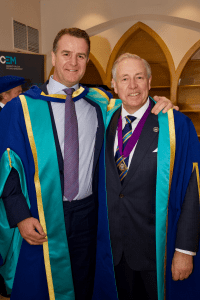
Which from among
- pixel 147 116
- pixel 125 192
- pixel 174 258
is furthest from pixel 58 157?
pixel 174 258

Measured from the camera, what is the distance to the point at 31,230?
4.45 feet

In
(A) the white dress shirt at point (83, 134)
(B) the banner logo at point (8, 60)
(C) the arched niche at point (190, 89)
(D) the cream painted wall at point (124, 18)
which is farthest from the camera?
(C) the arched niche at point (190, 89)

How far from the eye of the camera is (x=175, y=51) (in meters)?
4.96

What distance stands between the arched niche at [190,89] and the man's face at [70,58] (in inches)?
157

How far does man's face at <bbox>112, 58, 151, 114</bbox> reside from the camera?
56.7 inches

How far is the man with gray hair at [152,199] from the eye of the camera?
1.36 m

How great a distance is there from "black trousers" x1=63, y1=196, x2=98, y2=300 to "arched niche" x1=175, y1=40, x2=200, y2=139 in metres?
4.26

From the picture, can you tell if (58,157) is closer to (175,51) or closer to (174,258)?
(174,258)

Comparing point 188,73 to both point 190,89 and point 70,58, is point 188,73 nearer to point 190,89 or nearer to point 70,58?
point 190,89

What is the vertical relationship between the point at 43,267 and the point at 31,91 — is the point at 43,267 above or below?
below

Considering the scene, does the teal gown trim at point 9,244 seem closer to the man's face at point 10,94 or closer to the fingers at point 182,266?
the fingers at point 182,266

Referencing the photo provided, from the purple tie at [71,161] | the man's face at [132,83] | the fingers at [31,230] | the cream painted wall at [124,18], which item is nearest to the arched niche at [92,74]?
the cream painted wall at [124,18]

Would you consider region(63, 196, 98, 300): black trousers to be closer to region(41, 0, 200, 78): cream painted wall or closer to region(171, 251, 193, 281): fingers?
region(171, 251, 193, 281): fingers

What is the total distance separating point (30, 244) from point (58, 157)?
49cm
